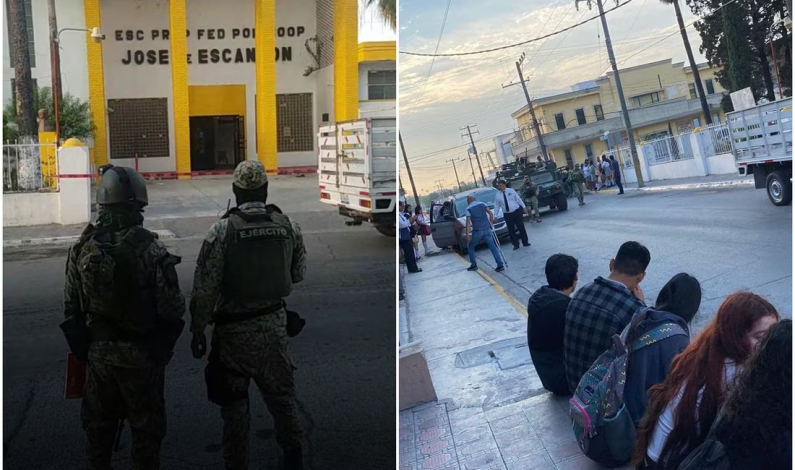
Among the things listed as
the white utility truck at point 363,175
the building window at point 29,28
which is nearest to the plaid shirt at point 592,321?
the building window at point 29,28

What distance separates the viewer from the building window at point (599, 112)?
242 cm

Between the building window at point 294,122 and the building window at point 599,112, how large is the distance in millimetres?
1593

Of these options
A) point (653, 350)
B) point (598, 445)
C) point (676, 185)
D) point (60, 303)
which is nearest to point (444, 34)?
point (676, 185)

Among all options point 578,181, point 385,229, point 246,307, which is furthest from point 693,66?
point 385,229

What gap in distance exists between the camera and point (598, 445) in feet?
7.23

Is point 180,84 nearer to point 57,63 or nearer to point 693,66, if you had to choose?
point 57,63

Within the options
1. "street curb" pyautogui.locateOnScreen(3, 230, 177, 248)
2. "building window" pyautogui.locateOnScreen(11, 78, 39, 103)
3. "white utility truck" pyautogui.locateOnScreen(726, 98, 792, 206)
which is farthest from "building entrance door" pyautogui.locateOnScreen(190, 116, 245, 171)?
"white utility truck" pyautogui.locateOnScreen(726, 98, 792, 206)

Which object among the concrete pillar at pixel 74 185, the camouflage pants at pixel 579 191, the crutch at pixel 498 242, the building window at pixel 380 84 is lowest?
the crutch at pixel 498 242

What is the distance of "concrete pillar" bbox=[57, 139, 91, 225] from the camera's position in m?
3.44

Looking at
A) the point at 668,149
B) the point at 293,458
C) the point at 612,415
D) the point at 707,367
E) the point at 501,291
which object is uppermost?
the point at 668,149

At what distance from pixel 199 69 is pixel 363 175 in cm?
290

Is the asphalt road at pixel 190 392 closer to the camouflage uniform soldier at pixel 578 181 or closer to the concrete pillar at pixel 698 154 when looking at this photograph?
the camouflage uniform soldier at pixel 578 181

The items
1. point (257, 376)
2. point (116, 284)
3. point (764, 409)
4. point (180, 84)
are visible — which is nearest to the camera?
point (764, 409)

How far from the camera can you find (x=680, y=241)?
7.65 feet
